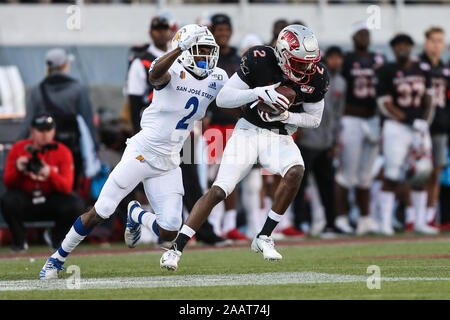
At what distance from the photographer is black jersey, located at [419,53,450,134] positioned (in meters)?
11.7

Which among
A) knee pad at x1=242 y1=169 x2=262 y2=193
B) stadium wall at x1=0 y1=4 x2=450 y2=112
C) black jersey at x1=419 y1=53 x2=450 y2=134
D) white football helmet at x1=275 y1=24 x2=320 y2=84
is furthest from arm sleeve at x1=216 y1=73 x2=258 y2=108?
stadium wall at x1=0 y1=4 x2=450 y2=112

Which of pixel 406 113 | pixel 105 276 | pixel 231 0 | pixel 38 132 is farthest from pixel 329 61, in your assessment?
pixel 231 0

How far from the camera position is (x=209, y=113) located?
10297mm

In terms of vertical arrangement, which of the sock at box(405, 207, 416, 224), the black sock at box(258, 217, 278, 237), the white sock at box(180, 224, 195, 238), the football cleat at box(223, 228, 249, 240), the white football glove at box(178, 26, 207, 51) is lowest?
the sock at box(405, 207, 416, 224)

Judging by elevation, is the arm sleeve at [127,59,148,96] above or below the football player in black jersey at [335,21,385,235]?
above

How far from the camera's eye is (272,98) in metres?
6.61

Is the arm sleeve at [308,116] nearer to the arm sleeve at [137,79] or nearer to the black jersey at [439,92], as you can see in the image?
the arm sleeve at [137,79]

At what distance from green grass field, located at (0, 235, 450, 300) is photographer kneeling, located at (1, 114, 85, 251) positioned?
1.05 feet

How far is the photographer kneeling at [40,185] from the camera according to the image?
9.54 meters

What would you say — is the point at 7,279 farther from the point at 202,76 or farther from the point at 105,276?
the point at 202,76

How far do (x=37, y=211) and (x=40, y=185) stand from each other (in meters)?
0.25

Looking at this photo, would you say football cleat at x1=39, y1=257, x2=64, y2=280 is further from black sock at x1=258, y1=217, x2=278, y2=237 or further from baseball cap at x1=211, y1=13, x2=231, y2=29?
baseball cap at x1=211, y1=13, x2=231, y2=29

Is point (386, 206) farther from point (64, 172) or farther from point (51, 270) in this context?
point (51, 270)

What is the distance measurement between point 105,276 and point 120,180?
666 mm
